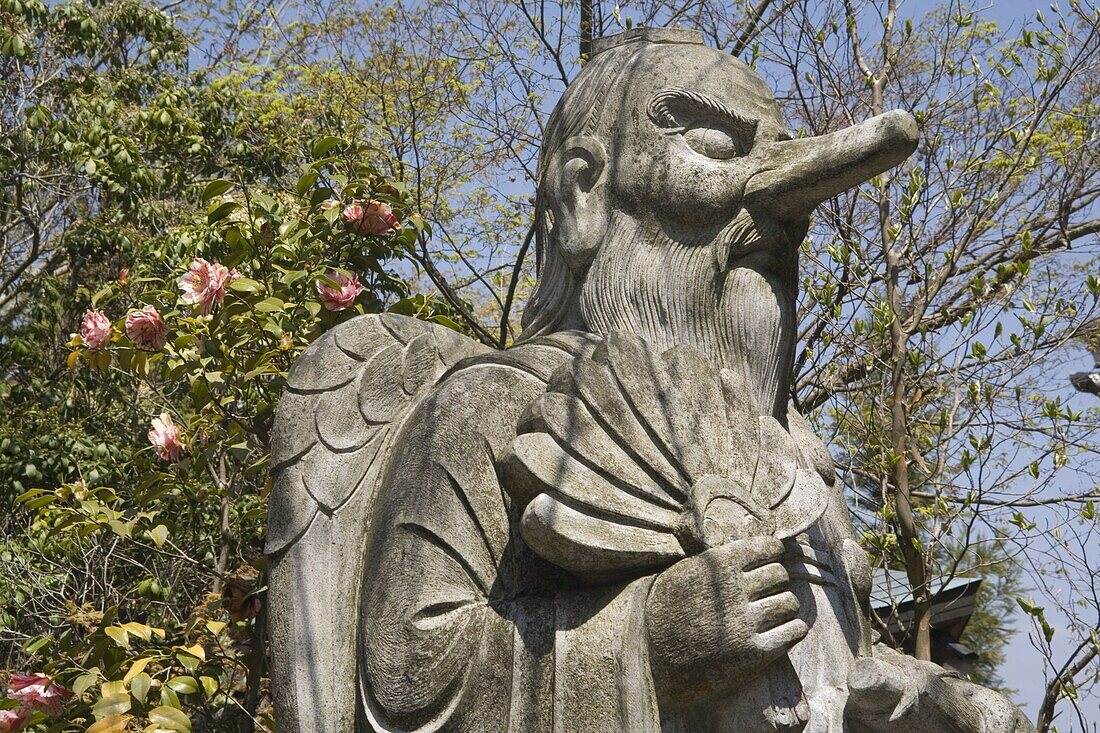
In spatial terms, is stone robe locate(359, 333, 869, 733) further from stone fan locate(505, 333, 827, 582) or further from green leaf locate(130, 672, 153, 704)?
green leaf locate(130, 672, 153, 704)

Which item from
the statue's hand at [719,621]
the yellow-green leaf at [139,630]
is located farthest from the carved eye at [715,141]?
the yellow-green leaf at [139,630]

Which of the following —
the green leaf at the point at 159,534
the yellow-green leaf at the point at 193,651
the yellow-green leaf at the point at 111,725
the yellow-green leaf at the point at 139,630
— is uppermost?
the green leaf at the point at 159,534

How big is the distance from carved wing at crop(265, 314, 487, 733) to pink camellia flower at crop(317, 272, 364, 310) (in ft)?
4.37

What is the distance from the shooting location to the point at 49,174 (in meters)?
8.37

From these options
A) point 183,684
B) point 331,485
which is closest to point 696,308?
point 331,485

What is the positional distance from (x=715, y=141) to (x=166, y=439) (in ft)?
8.20

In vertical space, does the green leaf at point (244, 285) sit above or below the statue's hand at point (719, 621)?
above

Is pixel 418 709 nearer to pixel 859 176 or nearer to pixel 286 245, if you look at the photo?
pixel 859 176

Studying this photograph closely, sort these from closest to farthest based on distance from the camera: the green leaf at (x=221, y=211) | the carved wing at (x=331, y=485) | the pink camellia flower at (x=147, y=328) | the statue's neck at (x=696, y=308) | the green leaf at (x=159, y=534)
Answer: the carved wing at (x=331, y=485) < the statue's neck at (x=696, y=308) < the green leaf at (x=159, y=534) < the pink camellia flower at (x=147, y=328) < the green leaf at (x=221, y=211)

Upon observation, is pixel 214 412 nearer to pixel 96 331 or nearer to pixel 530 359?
pixel 96 331

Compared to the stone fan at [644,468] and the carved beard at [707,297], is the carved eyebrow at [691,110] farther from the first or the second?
the stone fan at [644,468]

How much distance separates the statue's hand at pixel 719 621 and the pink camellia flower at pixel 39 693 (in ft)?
8.33

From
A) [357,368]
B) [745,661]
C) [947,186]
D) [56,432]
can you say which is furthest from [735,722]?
[56,432]

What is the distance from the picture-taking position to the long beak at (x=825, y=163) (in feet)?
9.37
